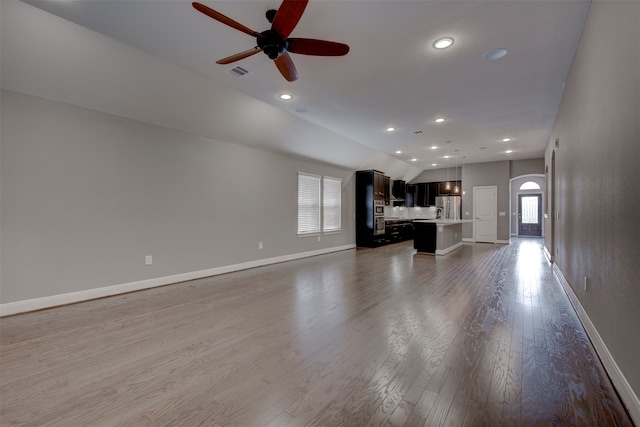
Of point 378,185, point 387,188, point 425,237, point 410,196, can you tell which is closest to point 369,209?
point 378,185

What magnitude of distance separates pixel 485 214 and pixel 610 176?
30.5 ft

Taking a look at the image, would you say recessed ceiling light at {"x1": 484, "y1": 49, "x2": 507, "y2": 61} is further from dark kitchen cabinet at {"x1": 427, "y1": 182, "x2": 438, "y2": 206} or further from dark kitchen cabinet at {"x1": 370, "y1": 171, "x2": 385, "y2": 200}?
dark kitchen cabinet at {"x1": 427, "y1": 182, "x2": 438, "y2": 206}

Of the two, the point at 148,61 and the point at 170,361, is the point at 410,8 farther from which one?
the point at 170,361

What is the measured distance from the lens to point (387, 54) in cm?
335

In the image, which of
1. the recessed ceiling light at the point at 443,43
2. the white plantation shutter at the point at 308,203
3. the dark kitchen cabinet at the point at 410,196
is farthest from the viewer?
the dark kitchen cabinet at the point at 410,196

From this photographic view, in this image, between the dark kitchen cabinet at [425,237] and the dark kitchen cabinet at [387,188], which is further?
the dark kitchen cabinet at [387,188]

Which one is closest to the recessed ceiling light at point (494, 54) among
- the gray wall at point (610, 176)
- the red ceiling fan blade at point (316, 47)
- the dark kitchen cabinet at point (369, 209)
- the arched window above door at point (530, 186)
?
the gray wall at point (610, 176)

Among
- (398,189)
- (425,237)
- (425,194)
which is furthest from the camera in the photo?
(425,194)

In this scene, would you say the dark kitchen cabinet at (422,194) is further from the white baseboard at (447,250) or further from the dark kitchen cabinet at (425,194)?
the white baseboard at (447,250)

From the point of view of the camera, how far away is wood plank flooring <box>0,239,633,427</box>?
5.52 feet

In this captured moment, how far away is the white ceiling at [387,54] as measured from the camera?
103 inches

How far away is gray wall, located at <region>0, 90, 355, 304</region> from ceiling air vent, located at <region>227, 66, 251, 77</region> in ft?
5.61

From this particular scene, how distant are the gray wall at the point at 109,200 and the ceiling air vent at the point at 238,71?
5.61ft

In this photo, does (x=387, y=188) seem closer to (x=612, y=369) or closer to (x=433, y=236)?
(x=433, y=236)
